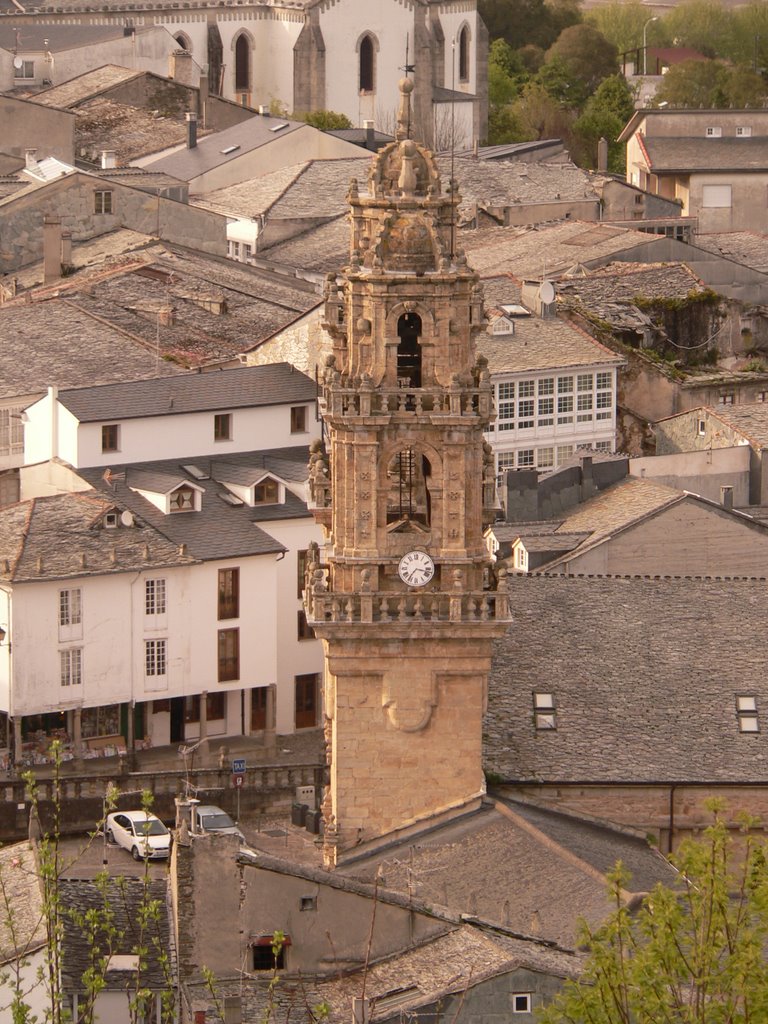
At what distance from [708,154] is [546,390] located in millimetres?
54080

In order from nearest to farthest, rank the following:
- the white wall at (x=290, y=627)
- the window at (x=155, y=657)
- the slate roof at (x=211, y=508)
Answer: the window at (x=155, y=657) → the slate roof at (x=211, y=508) → the white wall at (x=290, y=627)

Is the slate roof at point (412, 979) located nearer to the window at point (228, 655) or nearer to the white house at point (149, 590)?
the white house at point (149, 590)

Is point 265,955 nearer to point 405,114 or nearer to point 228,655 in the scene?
point 405,114

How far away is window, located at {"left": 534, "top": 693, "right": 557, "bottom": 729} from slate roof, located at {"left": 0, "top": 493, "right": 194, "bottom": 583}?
21266 millimetres

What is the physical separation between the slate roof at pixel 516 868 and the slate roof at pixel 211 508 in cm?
2620

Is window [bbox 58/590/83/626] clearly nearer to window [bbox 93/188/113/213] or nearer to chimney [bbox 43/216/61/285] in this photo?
chimney [bbox 43/216/61/285]

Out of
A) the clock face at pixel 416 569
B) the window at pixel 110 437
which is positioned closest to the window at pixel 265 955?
the clock face at pixel 416 569

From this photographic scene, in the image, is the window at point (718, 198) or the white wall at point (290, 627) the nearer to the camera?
the white wall at point (290, 627)

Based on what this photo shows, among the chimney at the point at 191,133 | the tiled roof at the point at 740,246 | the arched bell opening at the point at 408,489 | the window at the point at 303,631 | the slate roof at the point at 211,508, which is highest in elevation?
the arched bell opening at the point at 408,489

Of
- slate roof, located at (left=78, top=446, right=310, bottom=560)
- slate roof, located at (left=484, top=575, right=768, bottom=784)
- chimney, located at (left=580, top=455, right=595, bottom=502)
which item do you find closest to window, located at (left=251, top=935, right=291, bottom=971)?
slate roof, located at (left=484, top=575, right=768, bottom=784)

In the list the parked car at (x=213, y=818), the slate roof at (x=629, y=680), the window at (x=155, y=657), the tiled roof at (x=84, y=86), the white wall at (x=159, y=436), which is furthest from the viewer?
the tiled roof at (x=84, y=86)

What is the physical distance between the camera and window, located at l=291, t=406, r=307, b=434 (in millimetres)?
108500

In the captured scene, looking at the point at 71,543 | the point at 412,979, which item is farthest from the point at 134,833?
the point at 412,979

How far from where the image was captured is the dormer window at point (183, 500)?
4018 inches
